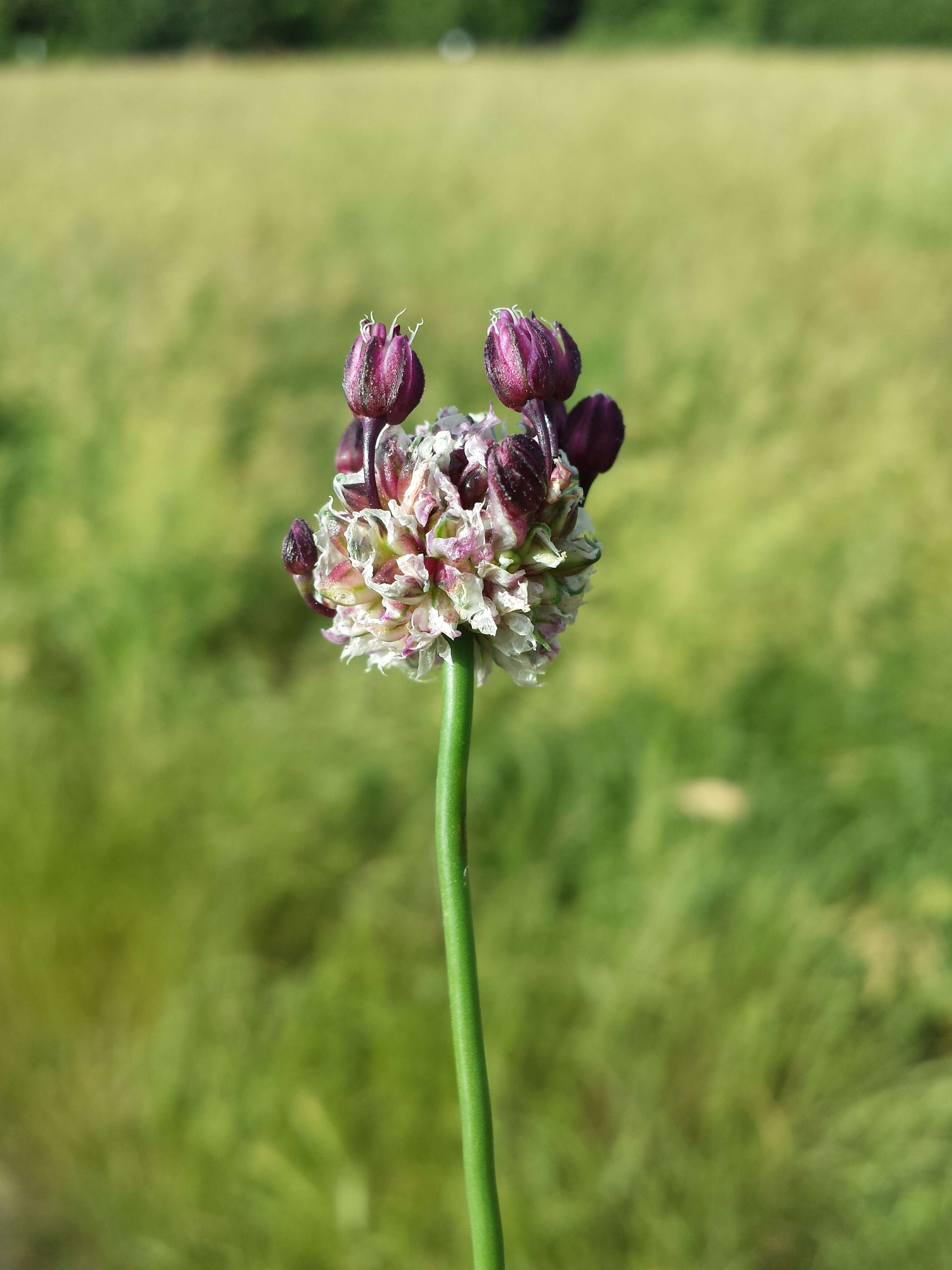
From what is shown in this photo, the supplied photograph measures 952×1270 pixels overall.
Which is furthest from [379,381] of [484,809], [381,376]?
[484,809]

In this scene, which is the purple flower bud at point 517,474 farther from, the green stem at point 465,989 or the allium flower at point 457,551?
the green stem at point 465,989

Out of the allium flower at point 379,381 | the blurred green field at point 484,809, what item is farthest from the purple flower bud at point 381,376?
the blurred green field at point 484,809

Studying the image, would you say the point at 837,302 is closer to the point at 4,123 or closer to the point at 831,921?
the point at 831,921

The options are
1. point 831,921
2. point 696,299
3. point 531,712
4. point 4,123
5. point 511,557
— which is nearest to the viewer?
point 511,557

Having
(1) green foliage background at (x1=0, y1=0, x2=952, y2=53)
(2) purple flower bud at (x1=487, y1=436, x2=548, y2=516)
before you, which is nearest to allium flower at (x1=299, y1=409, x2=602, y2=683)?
(2) purple flower bud at (x1=487, y1=436, x2=548, y2=516)

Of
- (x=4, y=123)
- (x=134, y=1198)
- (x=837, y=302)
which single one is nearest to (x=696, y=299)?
(x=837, y=302)

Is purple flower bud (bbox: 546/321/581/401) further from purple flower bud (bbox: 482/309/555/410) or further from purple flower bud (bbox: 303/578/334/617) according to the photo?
purple flower bud (bbox: 303/578/334/617)

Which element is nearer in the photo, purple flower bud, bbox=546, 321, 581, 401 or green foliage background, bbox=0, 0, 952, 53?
purple flower bud, bbox=546, 321, 581, 401
